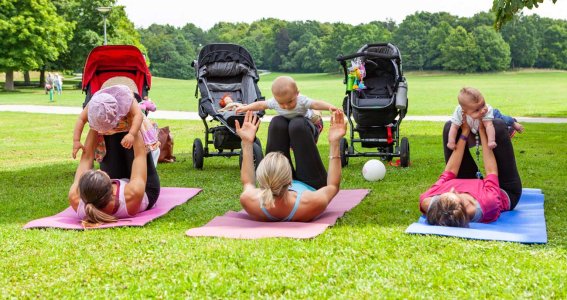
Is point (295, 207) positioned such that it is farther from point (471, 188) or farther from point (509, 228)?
point (509, 228)

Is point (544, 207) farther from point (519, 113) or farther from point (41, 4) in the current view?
point (41, 4)

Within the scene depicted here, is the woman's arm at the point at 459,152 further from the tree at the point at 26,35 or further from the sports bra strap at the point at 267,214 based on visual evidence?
the tree at the point at 26,35

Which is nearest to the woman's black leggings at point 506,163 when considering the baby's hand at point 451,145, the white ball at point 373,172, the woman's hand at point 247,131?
the baby's hand at point 451,145

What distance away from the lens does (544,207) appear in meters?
6.61

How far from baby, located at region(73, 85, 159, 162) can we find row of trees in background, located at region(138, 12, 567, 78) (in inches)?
3197

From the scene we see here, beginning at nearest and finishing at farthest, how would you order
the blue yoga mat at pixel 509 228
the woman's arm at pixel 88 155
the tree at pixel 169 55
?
the blue yoga mat at pixel 509 228
the woman's arm at pixel 88 155
the tree at pixel 169 55

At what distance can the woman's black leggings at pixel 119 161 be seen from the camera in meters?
6.58

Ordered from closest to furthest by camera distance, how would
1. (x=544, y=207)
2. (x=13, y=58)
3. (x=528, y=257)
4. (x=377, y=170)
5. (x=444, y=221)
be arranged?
(x=528, y=257) < (x=444, y=221) < (x=544, y=207) < (x=377, y=170) < (x=13, y=58)

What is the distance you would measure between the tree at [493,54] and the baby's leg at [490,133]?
85.8 metres

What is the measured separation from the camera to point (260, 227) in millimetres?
5742

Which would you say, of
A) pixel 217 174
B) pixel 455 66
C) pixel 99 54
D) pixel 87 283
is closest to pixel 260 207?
pixel 87 283

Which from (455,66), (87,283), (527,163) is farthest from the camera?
(455,66)

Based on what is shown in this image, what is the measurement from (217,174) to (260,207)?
3.52 metres

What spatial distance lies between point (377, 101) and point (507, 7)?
4.37 meters
